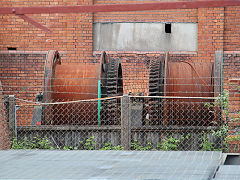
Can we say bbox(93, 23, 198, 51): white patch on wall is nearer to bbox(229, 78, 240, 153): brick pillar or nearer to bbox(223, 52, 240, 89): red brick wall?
bbox(223, 52, 240, 89): red brick wall

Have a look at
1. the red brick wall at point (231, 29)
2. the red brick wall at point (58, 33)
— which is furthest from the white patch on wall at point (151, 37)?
the red brick wall at point (231, 29)

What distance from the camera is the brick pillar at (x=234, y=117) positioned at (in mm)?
5968

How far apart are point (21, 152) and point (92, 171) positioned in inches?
73.9

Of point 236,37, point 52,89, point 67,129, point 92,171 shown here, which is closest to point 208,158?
point 92,171

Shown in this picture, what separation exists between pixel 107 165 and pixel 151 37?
26.4ft

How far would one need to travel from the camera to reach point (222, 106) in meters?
6.93

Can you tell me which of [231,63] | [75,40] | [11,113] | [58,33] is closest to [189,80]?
[11,113]

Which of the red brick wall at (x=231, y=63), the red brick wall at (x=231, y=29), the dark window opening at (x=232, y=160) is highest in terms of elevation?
the red brick wall at (x=231, y=29)

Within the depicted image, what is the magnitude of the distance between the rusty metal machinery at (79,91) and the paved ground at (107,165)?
2084mm

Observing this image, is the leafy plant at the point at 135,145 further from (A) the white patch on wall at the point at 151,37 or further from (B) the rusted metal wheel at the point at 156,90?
(A) the white patch on wall at the point at 151,37

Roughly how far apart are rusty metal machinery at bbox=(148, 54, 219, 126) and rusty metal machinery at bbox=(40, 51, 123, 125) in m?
0.75

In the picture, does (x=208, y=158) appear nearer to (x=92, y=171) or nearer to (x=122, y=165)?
(x=122, y=165)

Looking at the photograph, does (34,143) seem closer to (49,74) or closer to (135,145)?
(49,74)

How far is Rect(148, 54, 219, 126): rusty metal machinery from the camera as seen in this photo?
725 centimetres
